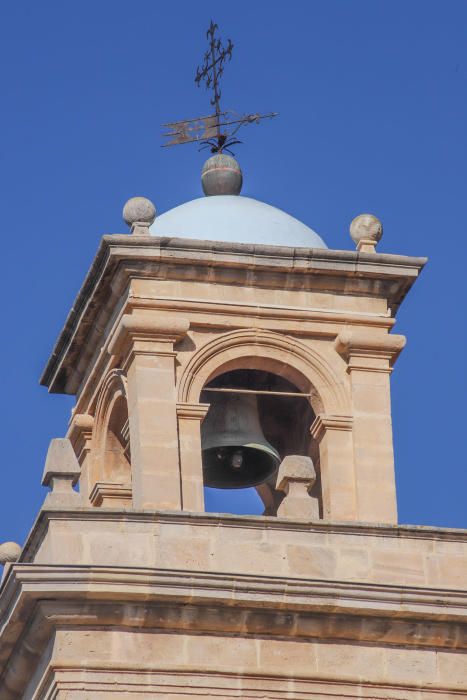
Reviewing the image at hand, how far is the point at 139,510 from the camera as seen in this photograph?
39.4 metres

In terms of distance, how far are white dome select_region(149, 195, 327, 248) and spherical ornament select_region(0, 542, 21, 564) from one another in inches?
165

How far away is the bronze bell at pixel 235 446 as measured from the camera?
142 ft

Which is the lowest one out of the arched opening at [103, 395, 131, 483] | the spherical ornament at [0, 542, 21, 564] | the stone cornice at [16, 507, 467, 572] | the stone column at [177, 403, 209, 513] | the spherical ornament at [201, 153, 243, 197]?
the stone cornice at [16, 507, 467, 572]

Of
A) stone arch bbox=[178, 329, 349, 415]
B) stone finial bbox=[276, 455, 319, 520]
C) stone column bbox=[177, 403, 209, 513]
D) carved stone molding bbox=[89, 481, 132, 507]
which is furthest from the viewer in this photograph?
carved stone molding bbox=[89, 481, 132, 507]

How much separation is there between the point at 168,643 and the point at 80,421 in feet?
18.0

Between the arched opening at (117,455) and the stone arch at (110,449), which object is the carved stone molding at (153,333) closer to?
the stone arch at (110,449)

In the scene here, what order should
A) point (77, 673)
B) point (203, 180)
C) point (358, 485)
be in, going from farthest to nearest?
point (203, 180) < point (358, 485) < point (77, 673)

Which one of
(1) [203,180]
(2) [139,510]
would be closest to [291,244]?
(1) [203,180]

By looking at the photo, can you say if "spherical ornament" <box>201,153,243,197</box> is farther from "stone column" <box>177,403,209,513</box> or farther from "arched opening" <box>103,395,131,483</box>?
"stone column" <box>177,403,209,513</box>

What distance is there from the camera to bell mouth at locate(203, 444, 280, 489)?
143 feet

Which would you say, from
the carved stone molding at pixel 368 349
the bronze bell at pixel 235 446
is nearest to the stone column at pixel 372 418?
the carved stone molding at pixel 368 349

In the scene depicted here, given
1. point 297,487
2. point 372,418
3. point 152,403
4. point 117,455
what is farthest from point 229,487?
point 297,487

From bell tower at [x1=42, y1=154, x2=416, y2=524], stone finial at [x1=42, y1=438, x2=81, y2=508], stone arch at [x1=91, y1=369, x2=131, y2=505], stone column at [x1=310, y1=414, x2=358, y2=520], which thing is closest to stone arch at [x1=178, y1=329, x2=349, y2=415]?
bell tower at [x1=42, y1=154, x2=416, y2=524]

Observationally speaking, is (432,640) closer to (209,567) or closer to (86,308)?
(209,567)
